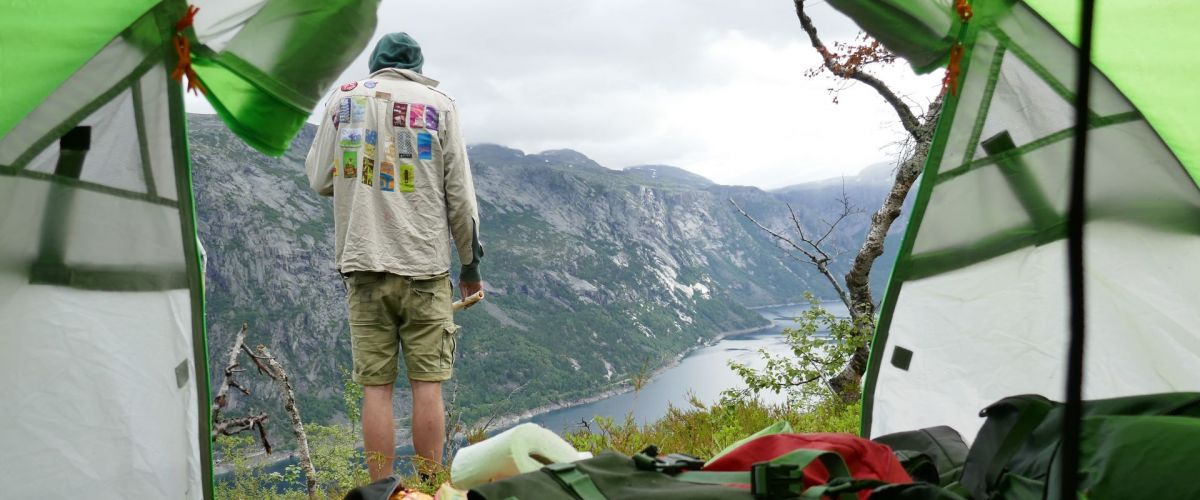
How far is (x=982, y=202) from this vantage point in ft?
8.33

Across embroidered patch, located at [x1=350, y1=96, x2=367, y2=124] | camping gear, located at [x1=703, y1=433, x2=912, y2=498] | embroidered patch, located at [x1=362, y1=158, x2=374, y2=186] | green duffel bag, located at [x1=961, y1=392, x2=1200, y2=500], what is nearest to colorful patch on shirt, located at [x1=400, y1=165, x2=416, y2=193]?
embroidered patch, located at [x1=362, y1=158, x2=374, y2=186]

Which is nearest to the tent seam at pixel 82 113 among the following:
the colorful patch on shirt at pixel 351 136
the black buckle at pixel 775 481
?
the colorful patch on shirt at pixel 351 136

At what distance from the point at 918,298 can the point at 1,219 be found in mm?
2493

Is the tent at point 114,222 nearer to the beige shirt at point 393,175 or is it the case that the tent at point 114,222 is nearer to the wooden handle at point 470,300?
the beige shirt at point 393,175

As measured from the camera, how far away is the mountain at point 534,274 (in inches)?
2633

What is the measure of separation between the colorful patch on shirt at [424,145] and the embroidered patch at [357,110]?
20 cm

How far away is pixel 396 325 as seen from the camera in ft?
9.97

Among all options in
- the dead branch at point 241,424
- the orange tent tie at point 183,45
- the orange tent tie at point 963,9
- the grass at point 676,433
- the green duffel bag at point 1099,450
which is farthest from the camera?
the dead branch at point 241,424

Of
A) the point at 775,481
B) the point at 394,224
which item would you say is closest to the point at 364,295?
the point at 394,224

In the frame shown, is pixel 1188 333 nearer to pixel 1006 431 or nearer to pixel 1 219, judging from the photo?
pixel 1006 431

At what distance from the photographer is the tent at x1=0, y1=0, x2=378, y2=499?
165 centimetres

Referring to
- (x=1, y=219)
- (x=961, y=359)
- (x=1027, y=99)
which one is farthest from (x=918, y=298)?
(x=1, y=219)

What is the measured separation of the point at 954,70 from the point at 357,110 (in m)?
2.01

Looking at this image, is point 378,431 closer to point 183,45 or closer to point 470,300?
point 470,300
